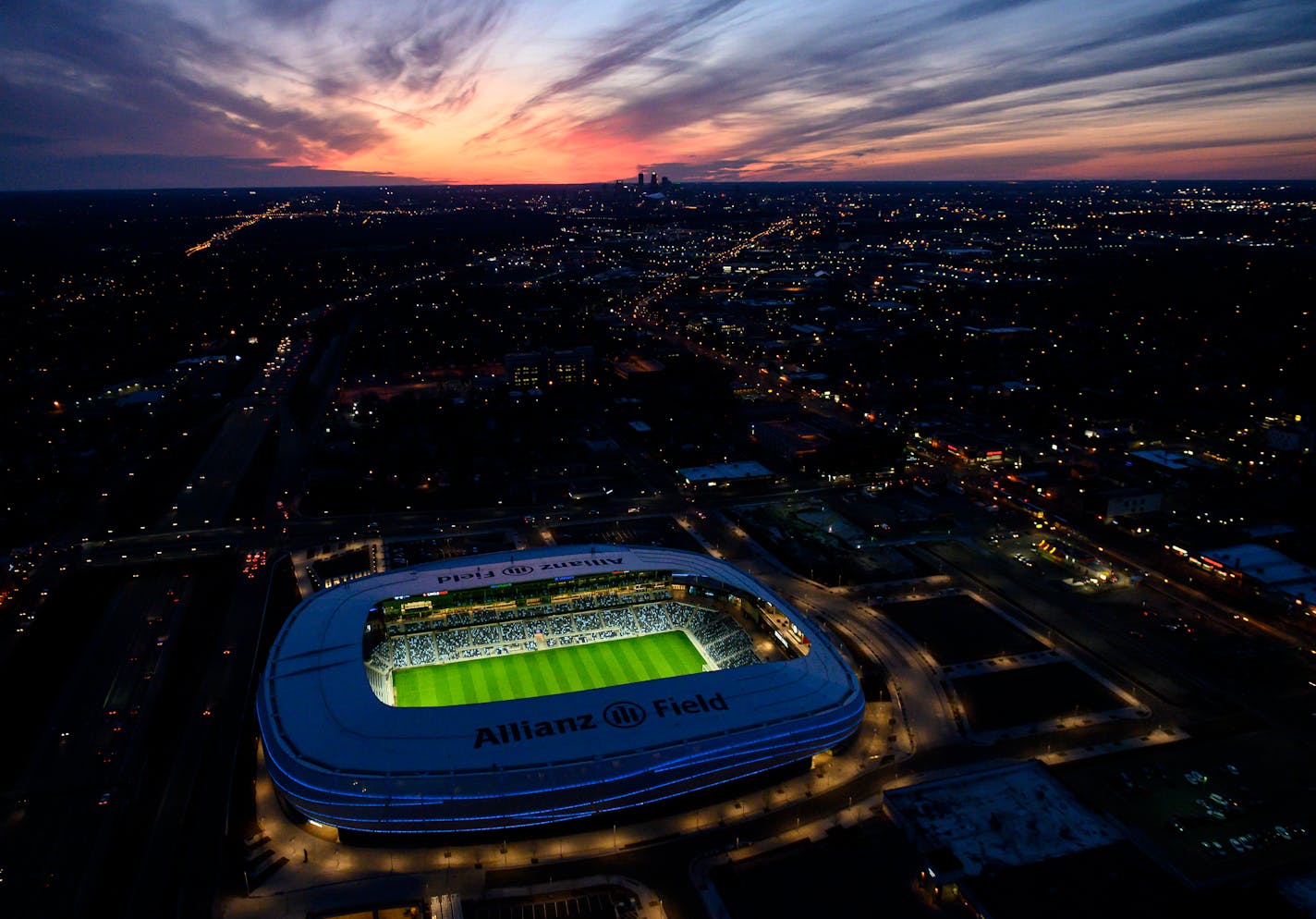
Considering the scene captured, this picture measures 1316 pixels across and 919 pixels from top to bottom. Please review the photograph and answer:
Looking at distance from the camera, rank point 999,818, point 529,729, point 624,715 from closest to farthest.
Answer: point 999,818 → point 529,729 → point 624,715

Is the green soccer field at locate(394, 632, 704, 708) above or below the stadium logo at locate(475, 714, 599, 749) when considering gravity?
below

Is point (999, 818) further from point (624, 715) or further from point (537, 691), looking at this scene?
point (537, 691)

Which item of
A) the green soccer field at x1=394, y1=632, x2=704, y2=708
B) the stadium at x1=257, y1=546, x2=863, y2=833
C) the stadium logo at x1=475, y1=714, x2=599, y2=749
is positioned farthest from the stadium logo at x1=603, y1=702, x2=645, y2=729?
the green soccer field at x1=394, y1=632, x2=704, y2=708

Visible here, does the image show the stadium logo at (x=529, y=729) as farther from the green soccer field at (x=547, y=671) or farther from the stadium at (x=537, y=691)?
the green soccer field at (x=547, y=671)

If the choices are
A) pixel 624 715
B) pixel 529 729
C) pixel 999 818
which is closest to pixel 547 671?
pixel 529 729

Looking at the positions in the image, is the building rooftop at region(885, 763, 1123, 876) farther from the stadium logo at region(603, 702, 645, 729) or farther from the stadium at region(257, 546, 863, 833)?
the stadium logo at region(603, 702, 645, 729)

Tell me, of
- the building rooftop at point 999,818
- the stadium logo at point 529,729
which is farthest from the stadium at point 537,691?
the building rooftop at point 999,818

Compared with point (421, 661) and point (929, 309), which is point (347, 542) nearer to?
point (421, 661)

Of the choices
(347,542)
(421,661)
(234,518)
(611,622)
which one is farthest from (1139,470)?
(234,518)
